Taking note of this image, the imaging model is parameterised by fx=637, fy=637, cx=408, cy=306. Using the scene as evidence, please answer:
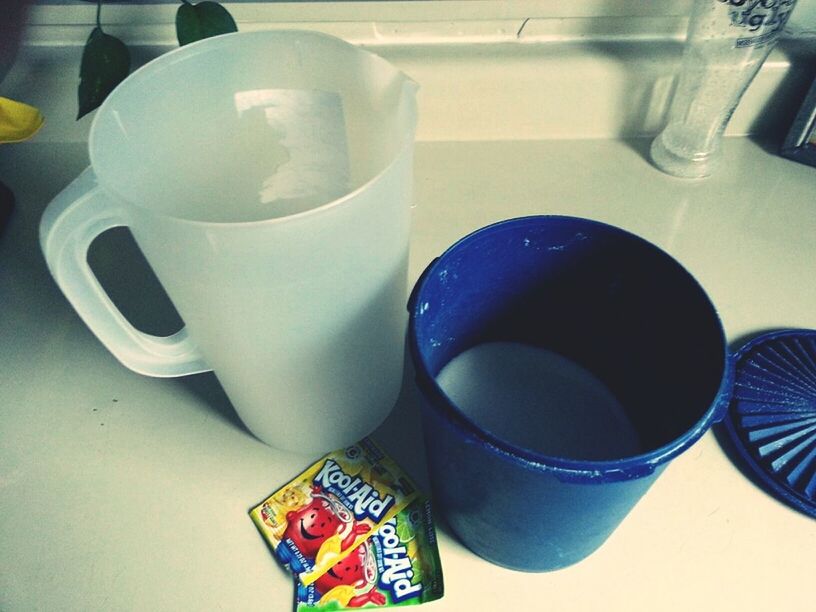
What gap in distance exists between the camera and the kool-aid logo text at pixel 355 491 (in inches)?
15.4

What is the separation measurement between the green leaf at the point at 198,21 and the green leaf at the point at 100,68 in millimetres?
52

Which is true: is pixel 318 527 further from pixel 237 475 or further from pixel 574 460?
pixel 574 460

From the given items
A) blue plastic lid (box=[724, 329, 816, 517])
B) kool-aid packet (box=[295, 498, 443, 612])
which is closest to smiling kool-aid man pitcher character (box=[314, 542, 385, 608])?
kool-aid packet (box=[295, 498, 443, 612])

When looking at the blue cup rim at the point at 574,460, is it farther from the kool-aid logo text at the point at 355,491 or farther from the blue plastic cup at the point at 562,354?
the kool-aid logo text at the point at 355,491

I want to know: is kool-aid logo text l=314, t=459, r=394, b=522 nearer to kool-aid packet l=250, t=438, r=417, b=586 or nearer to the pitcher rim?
kool-aid packet l=250, t=438, r=417, b=586

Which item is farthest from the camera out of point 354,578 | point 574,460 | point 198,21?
point 198,21

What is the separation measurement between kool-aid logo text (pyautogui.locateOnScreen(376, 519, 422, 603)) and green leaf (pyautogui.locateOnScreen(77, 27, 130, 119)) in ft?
1.18

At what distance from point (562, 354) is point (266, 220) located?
256 mm

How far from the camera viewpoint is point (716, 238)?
Answer: 0.55 metres

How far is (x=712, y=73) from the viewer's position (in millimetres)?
541

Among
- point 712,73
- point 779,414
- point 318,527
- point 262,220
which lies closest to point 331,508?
point 318,527

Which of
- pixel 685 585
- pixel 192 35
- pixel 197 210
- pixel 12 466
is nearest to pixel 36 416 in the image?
pixel 12 466

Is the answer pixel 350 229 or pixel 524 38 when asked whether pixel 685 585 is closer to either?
pixel 350 229

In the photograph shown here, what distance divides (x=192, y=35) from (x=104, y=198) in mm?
219
